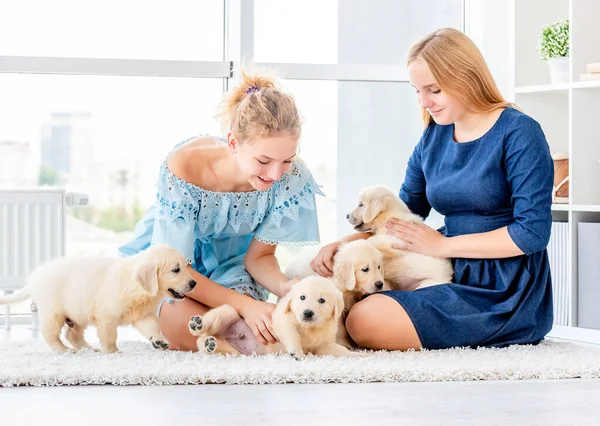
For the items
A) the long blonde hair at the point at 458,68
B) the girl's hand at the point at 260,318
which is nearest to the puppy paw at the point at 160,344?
the girl's hand at the point at 260,318

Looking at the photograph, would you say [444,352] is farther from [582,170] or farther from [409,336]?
[582,170]

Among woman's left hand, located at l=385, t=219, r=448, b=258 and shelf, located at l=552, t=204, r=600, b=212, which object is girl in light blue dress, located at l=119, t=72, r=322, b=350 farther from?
shelf, located at l=552, t=204, r=600, b=212

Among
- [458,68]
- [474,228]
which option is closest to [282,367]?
[474,228]

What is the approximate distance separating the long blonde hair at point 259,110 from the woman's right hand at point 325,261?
0.37 metres

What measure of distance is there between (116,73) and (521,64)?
167 cm

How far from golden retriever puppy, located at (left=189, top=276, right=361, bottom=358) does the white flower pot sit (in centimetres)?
154

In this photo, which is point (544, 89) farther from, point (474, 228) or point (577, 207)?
point (474, 228)

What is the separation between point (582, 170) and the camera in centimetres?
312

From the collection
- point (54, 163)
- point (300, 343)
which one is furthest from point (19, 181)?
point (300, 343)

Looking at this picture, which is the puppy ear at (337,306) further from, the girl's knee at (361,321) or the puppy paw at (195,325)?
the puppy paw at (195,325)

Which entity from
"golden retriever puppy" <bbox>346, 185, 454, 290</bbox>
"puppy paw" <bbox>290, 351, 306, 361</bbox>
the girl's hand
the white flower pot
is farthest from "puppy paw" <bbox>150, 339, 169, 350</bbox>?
the white flower pot

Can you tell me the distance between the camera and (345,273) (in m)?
2.36

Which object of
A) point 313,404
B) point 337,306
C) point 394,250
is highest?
point 394,250

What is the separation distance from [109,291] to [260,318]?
39 centimetres
